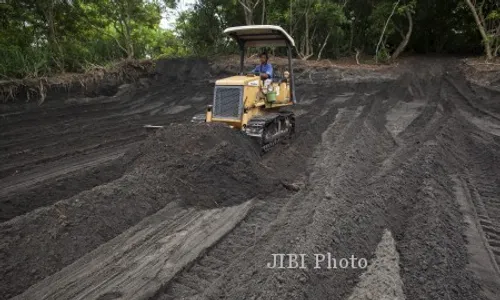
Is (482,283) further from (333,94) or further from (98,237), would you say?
(333,94)

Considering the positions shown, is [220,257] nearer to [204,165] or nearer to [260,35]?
[204,165]

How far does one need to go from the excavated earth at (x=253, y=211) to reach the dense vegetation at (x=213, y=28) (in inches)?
258

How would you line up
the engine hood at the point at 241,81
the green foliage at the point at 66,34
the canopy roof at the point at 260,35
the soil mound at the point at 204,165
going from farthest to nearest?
the green foliage at the point at 66,34 → the canopy roof at the point at 260,35 → the engine hood at the point at 241,81 → the soil mound at the point at 204,165

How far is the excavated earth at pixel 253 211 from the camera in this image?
3.46 metres

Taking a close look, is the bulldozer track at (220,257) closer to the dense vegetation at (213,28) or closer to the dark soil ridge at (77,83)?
the dark soil ridge at (77,83)

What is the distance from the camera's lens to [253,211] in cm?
508

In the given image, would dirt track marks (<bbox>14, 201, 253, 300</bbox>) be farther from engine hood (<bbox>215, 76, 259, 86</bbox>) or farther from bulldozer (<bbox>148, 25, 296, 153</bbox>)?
engine hood (<bbox>215, 76, 259, 86</bbox>)

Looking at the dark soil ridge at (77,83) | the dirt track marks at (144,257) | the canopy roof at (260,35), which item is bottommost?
the dirt track marks at (144,257)

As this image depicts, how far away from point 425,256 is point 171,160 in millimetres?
3900

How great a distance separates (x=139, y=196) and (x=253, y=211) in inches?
63.2

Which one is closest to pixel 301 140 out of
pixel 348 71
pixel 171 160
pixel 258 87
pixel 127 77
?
pixel 258 87

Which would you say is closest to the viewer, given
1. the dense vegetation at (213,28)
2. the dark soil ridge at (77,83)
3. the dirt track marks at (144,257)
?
the dirt track marks at (144,257)

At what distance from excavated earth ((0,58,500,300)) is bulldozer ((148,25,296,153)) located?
0.40 m

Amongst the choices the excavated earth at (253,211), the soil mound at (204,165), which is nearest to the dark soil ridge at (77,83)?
the excavated earth at (253,211)
